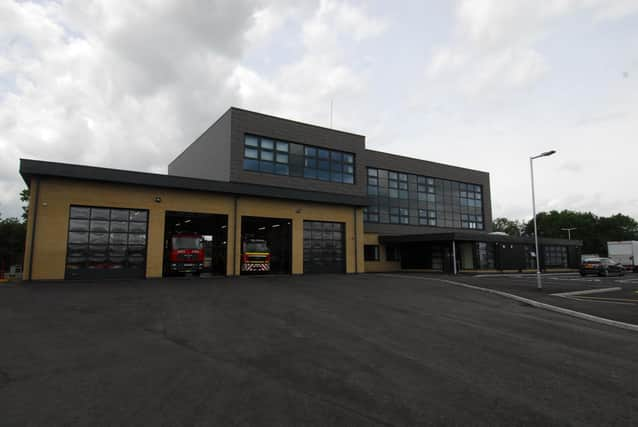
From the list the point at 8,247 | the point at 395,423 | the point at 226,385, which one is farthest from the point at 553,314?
the point at 8,247

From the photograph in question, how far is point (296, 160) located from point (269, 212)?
5409mm

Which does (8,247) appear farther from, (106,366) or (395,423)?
(395,423)

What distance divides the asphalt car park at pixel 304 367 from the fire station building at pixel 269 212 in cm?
898

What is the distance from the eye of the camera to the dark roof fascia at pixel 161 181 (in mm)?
17531

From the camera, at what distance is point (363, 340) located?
7.27 m

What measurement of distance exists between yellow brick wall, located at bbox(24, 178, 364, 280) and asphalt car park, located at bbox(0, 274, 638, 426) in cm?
843

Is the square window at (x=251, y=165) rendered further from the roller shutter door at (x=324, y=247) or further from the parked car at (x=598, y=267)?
the parked car at (x=598, y=267)

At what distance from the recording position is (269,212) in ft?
80.1

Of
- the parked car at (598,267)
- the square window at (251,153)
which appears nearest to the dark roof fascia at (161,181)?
the square window at (251,153)

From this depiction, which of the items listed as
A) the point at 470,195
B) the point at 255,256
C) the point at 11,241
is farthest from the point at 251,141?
the point at 11,241

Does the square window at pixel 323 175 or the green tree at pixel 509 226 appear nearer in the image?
the square window at pixel 323 175

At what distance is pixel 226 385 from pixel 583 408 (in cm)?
441

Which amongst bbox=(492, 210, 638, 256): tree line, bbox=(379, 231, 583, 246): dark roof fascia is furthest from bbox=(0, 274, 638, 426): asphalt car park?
bbox=(492, 210, 638, 256): tree line

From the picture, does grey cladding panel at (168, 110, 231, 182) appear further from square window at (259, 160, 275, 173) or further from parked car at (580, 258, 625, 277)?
parked car at (580, 258, 625, 277)
